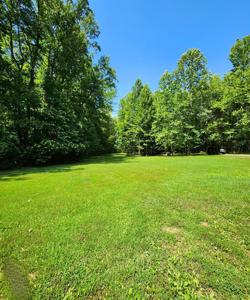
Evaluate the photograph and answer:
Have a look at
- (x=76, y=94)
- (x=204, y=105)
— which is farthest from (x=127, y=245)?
(x=204, y=105)

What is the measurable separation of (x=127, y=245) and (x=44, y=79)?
1614 centimetres

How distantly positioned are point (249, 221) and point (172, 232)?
173cm

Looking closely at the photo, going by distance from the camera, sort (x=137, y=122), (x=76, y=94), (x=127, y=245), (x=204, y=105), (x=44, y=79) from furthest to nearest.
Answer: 1. (x=137, y=122)
2. (x=204, y=105)
3. (x=76, y=94)
4. (x=44, y=79)
5. (x=127, y=245)

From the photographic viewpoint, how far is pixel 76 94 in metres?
18.1

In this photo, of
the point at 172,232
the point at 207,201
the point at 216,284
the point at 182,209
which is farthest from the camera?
the point at 207,201

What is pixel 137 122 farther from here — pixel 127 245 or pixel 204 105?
pixel 127 245

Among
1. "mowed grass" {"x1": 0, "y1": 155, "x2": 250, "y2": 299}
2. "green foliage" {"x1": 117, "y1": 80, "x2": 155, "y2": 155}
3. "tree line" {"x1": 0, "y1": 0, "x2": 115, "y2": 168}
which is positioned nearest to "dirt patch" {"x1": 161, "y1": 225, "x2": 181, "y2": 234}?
"mowed grass" {"x1": 0, "y1": 155, "x2": 250, "y2": 299}

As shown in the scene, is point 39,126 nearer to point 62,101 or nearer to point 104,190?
point 62,101

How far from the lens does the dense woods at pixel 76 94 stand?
1307 centimetres

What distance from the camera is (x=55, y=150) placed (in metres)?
13.7

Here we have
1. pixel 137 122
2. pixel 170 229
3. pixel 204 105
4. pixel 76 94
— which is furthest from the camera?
pixel 137 122

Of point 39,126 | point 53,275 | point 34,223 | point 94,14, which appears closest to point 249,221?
point 53,275

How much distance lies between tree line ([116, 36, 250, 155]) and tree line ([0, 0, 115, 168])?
1163 cm

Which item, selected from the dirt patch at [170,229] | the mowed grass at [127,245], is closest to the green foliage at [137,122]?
the mowed grass at [127,245]
